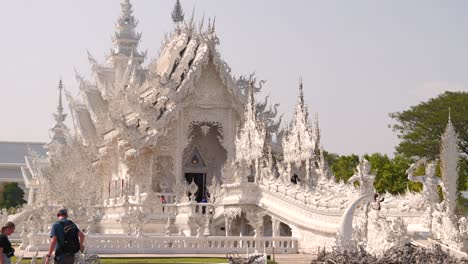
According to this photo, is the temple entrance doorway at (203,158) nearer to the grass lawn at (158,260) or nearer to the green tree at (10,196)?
the grass lawn at (158,260)

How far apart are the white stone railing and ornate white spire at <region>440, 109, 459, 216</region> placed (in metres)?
5.54

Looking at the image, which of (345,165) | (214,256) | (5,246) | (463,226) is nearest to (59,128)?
(345,165)

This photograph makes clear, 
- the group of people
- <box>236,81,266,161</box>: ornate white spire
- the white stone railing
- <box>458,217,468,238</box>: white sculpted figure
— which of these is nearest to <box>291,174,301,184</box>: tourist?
<box>236,81,266,161</box>: ornate white spire

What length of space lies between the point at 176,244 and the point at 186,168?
12172 mm

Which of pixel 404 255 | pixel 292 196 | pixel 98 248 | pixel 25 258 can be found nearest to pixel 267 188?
pixel 292 196

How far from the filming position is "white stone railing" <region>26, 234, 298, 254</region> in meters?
20.5

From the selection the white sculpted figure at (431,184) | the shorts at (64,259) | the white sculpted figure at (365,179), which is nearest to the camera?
the shorts at (64,259)

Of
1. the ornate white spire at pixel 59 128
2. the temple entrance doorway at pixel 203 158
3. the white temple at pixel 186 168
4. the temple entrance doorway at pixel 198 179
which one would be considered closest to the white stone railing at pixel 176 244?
the white temple at pixel 186 168

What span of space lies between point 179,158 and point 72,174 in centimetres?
530

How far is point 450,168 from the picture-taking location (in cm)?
1566

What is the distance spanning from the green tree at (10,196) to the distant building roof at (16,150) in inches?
608

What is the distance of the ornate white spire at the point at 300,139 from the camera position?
26.9 m

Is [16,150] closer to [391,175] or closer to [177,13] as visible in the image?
[177,13]

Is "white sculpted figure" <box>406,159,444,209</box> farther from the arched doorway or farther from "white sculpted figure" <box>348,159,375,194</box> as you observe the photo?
the arched doorway
